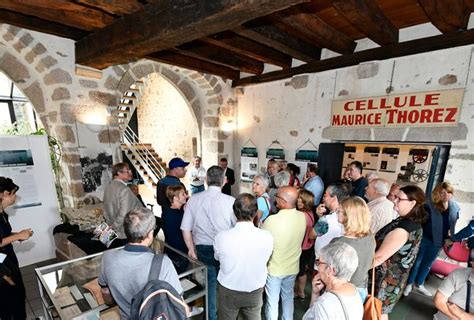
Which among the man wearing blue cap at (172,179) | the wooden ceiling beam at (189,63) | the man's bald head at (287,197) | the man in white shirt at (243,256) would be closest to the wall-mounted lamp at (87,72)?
the wooden ceiling beam at (189,63)

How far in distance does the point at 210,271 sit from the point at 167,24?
235 cm

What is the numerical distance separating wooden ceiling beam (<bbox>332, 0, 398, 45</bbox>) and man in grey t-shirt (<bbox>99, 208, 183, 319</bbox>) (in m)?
2.83

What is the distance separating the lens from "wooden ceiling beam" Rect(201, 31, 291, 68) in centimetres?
325

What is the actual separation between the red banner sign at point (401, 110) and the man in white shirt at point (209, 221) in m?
2.79

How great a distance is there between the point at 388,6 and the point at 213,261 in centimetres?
355

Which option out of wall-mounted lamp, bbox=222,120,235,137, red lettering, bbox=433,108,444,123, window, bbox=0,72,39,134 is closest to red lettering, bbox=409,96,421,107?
red lettering, bbox=433,108,444,123

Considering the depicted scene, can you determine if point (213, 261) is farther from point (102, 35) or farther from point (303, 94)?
point (303, 94)

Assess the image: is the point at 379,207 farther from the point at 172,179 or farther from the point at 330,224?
the point at 172,179

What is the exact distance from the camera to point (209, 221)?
7.05ft

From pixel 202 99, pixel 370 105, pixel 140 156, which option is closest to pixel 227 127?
pixel 202 99

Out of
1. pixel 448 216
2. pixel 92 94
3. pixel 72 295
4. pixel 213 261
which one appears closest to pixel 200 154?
pixel 92 94

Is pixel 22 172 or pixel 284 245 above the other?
pixel 22 172

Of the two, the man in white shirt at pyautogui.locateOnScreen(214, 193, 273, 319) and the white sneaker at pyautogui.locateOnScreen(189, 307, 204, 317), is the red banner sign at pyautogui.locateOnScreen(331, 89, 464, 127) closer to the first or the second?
the man in white shirt at pyautogui.locateOnScreen(214, 193, 273, 319)

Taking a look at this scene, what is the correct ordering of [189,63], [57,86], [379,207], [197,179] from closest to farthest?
[379,207] < [57,86] < [189,63] < [197,179]
